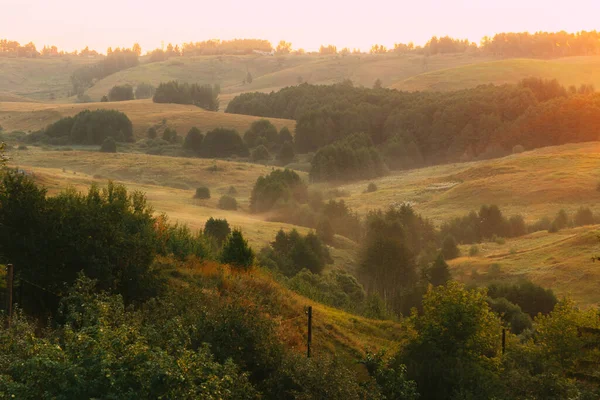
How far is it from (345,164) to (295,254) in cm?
5717

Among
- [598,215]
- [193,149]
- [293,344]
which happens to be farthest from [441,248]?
[193,149]

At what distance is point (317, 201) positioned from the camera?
76.1 m

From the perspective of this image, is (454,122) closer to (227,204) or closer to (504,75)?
(227,204)

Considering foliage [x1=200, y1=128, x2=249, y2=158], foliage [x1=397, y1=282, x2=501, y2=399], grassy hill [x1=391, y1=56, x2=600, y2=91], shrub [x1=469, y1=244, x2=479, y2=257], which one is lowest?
shrub [x1=469, y1=244, x2=479, y2=257]

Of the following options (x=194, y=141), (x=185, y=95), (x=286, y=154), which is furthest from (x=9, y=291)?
(x=185, y=95)

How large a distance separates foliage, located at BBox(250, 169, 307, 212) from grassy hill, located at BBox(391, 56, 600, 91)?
297 ft

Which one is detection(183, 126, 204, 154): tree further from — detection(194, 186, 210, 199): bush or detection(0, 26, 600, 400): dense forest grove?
detection(194, 186, 210, 199): bush

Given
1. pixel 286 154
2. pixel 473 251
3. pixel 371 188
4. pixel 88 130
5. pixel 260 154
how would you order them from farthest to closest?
pixel 88 130, pixel 286 154, pixel 260 154, pixel 371 188, pixel 473 251

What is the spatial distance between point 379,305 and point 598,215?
4024cm

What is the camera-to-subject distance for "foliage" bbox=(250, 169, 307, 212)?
244ft

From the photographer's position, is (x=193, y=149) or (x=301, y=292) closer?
(x=301, y=292)

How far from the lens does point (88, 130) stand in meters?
119

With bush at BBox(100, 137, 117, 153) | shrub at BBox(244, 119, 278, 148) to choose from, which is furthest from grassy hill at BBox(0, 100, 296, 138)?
bush at BBox(100, 137, 117, 153)

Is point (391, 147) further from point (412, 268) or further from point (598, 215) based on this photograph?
point (412, 268)
